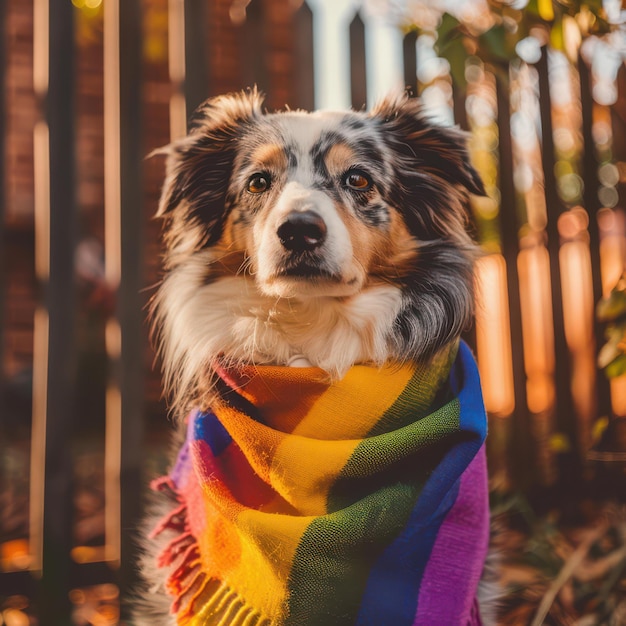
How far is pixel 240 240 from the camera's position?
1.50m

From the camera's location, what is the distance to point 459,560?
1.30 m

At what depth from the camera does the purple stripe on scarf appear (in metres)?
1.27

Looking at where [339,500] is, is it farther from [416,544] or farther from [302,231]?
[302,231]

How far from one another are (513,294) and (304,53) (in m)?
1.39

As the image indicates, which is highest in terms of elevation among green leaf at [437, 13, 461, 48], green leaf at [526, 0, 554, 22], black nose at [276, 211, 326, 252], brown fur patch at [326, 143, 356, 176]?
green leaf at [526, 0, 554, 22]

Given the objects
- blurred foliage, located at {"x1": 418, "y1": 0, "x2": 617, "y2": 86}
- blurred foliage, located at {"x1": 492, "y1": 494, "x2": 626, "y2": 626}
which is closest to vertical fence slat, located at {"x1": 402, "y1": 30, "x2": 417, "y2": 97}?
blurred foliage, located at {"x1": 418, "y1": 0, "x2": 617, "y2": 86}

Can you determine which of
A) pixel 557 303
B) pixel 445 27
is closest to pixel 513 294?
pixel 557 303

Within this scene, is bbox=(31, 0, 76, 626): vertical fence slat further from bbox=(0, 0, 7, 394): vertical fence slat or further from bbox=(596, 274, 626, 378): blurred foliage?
bbox=(596, 274, 626, 378): blurred foliage

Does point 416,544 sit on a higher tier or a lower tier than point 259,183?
lower

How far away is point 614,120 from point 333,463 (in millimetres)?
2487

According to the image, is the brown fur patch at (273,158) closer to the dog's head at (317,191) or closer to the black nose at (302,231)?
the dog's head at (317,191)

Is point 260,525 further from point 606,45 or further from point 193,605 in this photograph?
point 606,45

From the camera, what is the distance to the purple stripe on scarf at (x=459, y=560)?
1.27 metres

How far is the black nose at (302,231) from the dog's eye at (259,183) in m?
0.20
